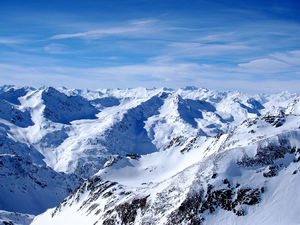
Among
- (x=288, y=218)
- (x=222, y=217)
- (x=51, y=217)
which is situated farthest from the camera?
(x=51, y=217)

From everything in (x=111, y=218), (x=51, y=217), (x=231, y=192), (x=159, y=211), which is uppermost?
(x=231, y=192)

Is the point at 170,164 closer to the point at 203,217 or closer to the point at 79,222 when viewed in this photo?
the point at 79,222

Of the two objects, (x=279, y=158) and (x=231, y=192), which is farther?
(x=279, y=158)

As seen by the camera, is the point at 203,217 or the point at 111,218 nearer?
the point at 203,217

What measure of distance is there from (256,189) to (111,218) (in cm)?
3730

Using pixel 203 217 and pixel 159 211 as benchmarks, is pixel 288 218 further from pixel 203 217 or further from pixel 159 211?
pixel 159 211

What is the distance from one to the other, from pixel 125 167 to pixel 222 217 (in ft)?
300

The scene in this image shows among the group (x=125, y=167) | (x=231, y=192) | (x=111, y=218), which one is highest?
(x=231, y=192)

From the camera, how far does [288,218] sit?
5341 cm

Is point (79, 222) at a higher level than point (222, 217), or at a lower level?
lower

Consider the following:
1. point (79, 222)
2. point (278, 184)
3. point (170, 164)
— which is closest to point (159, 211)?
point (278, 184)

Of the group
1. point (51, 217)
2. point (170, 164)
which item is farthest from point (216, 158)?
point (51, 217)

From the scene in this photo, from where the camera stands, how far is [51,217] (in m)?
131

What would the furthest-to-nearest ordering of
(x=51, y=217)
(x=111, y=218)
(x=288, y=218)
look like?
(x=51, y=217)
(x=111, y=218)
(x=288, y=218)
